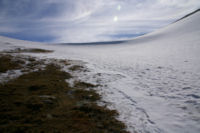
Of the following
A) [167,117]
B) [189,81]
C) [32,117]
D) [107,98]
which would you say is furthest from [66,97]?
[189,81]

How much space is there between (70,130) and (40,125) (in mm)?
991

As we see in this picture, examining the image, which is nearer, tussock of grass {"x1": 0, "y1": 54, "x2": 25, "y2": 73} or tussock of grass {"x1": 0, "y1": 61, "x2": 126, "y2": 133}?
tussock of grass {"x1": 0, "y1": 61, "x2": 126, "y2": 133}

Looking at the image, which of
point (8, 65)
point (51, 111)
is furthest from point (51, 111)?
point (8, 65)

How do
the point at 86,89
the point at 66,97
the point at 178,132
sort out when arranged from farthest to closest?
the point at 86,89 → the point at 66,97 → the point at 178,132

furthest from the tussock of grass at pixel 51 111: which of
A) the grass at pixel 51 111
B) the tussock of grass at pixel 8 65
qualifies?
the tussock of grass at pixel 8 65

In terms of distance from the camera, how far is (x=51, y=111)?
3998mm

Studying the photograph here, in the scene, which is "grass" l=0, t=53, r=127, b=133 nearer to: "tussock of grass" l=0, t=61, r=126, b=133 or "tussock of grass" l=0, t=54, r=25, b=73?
"tussock of grass" l=0, t=61, r=126, b=133

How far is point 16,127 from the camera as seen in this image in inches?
122

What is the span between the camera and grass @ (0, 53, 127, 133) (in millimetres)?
3248

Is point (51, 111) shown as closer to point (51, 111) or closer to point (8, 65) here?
point (51, 111)

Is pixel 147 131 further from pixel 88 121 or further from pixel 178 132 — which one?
pixel 88 121

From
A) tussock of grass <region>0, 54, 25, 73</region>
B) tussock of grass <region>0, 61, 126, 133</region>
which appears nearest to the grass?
tussock of grass <region>0, 61, 126, 133</region>

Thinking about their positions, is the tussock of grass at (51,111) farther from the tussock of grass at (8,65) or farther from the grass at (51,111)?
the tussock of grass at (8,65)

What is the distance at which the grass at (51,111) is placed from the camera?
3.25 metres
